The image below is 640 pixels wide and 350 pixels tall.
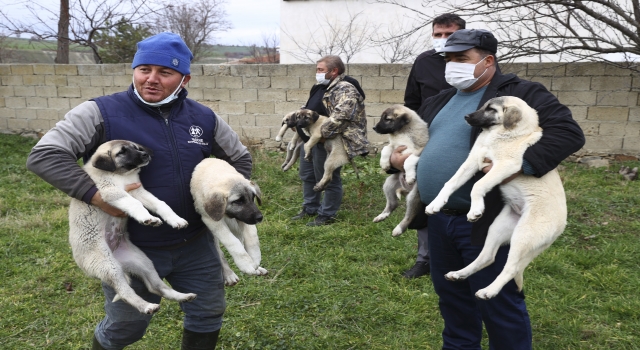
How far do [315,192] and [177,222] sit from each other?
442 cm

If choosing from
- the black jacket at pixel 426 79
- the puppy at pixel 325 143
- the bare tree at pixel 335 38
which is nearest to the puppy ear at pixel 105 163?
the black jacket at pixel 426 79

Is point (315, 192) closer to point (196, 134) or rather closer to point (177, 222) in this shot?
point (196, 134)

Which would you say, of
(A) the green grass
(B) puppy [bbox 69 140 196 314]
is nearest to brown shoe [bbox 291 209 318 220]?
(A) the green grass

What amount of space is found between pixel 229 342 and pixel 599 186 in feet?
21.6

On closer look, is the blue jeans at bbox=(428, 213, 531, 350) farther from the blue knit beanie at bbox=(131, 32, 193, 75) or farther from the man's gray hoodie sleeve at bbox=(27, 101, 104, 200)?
the man's gray hoodie sleeve at bbox=(27, 101, 104, 200)

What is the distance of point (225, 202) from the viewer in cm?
278

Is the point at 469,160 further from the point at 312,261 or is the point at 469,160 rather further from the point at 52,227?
the point at 52,227

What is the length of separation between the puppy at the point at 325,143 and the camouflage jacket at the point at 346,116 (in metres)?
0.11

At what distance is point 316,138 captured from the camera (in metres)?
6.58

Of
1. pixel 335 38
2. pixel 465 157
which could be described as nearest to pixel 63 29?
pixel 335 38

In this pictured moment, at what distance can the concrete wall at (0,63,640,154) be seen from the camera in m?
8.92

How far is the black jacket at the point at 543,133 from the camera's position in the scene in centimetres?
255

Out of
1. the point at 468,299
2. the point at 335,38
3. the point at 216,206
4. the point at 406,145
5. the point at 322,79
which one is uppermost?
the point at 335,38

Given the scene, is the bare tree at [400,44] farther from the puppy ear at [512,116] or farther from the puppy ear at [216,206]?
the puppy ear at [216,206]
